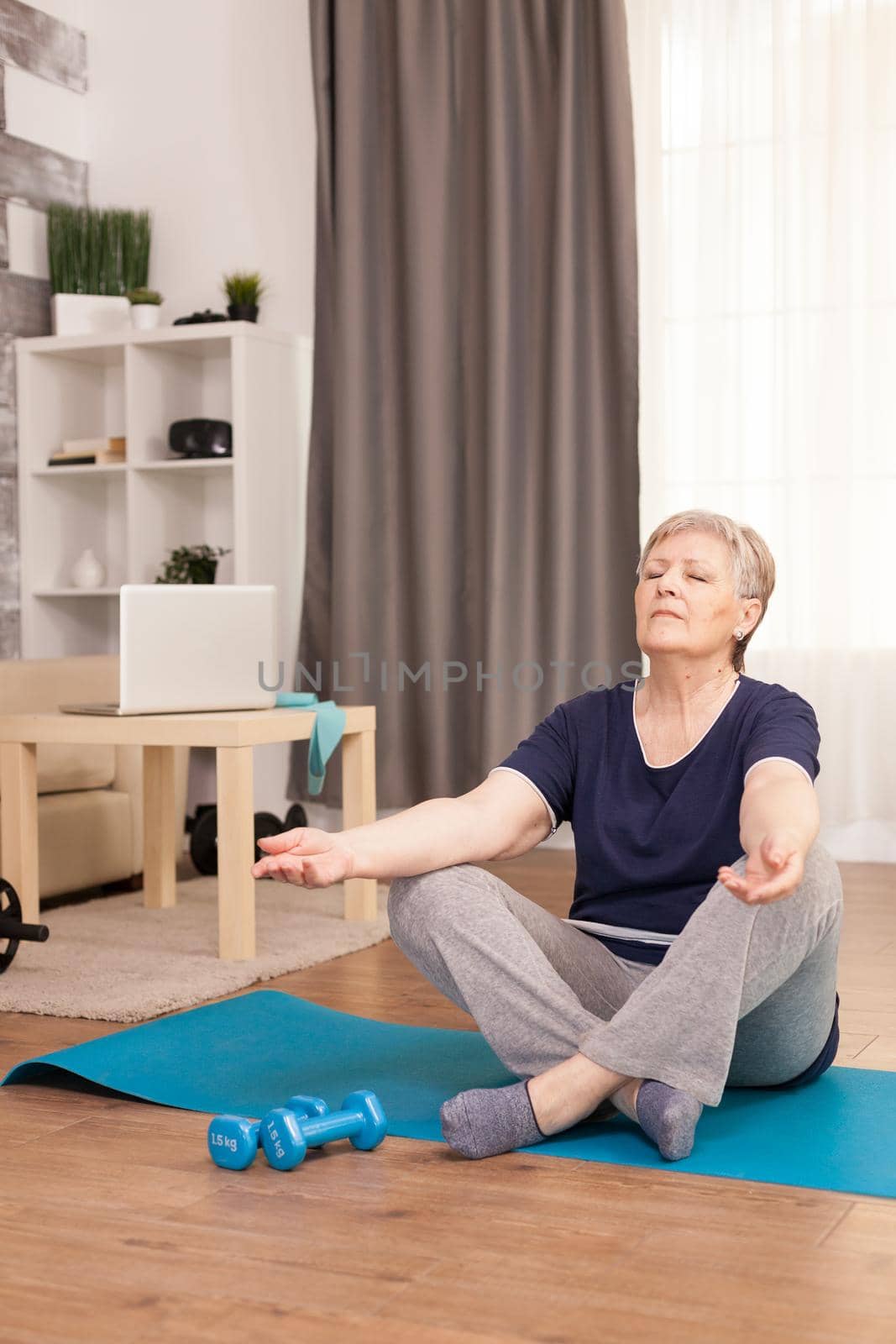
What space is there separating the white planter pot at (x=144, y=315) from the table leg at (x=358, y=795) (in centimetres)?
223

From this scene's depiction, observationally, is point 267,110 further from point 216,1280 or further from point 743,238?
point 216,1280

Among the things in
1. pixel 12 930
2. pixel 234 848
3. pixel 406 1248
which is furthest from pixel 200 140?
pixel 406 1248

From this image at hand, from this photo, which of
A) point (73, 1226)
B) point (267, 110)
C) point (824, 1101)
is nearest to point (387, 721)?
point (267, 110)

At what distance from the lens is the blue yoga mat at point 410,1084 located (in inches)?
71.6

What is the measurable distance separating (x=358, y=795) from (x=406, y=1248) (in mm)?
1945

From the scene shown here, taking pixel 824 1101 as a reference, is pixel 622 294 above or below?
above

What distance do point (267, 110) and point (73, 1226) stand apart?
4304 millimetres

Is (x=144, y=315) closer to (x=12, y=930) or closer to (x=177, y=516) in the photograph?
(x=177, y=516)

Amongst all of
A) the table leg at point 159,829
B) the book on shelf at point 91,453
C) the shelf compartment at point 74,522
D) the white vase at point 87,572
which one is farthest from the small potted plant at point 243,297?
the table leg at point 159,829

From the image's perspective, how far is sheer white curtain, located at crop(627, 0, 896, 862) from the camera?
14.2ft

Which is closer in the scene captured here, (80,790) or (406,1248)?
(406,1248)

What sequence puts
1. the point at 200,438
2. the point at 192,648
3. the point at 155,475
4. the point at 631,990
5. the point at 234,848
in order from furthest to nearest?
the point at 155,475 → the point at 200,438 → the point at 192,648 → the point at 234,848 → the point at 631,990

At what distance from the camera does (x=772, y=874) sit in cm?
162

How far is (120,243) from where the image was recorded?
5262 mm
